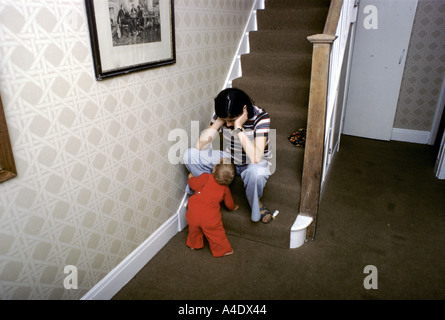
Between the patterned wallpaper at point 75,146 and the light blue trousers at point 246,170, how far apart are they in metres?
0.17

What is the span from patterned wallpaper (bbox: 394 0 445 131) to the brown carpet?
1.36 m

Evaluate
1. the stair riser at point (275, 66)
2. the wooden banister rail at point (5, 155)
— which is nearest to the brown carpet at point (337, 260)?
the wooden banister rail at point (5, 155)


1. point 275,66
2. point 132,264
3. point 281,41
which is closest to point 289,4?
point 281,41

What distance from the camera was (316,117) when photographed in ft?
7.00

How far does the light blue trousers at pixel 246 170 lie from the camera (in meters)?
2.21

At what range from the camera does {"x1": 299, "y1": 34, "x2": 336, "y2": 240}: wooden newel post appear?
1987 millimetres

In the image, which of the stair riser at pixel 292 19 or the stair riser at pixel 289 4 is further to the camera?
the stair riser at pixel 289 4

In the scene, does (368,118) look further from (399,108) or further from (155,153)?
(155,153)

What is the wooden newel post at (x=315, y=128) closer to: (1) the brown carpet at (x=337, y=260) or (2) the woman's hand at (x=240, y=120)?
(1) the brown carpet at (x=337, y=260)

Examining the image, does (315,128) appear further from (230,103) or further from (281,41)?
(281,41)

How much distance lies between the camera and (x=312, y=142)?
2207mm

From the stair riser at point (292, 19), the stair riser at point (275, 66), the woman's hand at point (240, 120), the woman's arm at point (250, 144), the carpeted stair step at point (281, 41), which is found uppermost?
the stair riser at point (292, 19)

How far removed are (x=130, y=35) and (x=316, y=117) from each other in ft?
3.99
